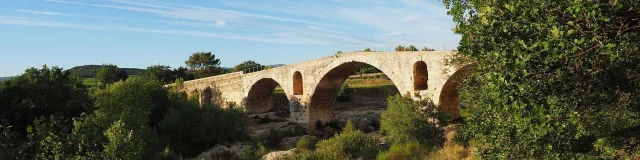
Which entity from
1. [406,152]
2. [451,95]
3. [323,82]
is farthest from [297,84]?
[406,152]

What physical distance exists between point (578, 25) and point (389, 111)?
14.3 meters

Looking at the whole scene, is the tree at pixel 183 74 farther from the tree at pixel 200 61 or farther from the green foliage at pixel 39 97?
the green foliage at pixel 39 97

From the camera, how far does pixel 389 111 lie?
19.9 m

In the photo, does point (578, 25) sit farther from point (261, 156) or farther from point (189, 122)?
point (189, 122)

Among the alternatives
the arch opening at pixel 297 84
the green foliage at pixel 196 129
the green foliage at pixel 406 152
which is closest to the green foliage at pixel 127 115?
the green foliage at pixel 196 129

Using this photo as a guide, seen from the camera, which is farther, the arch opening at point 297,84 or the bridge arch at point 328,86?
the arch opening at point 297,84

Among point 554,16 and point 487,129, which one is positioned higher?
point 554,16

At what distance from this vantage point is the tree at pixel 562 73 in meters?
5.51

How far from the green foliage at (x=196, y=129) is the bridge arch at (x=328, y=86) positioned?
6.89 metres

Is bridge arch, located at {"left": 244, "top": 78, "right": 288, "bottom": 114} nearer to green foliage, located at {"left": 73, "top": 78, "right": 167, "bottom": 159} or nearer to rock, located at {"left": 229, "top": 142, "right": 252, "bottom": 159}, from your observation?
green foliage, located at {"left": 73, "top": 78, "right": 167, "bottom": 159}

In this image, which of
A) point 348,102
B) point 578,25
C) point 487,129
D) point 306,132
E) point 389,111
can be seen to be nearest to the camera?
point 578,25

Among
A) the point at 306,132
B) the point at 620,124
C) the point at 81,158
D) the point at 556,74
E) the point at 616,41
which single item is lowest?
the point at 306,132

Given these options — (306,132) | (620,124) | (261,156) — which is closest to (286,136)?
(306,132)

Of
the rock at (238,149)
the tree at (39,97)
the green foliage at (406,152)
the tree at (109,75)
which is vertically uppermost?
the tree at (109,75)
